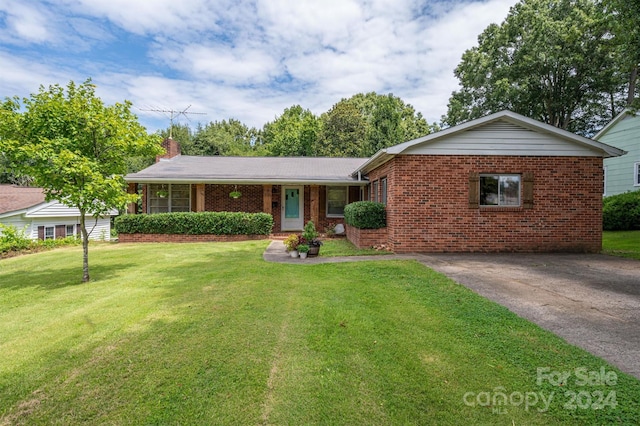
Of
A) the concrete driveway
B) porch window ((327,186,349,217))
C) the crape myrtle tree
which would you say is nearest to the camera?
the concrete driveway

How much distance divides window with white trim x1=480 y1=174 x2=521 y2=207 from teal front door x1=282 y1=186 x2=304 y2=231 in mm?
8021

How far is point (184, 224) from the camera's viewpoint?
12.8 meters

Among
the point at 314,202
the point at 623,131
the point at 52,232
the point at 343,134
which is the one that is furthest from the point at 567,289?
the point at 343,134

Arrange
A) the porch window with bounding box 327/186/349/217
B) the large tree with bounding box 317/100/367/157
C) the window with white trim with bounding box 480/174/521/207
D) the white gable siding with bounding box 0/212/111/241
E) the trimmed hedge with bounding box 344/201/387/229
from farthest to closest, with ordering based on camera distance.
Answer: the large tree with bounding box 317/100/367/157 < the white gable siding with bounding box 0/212/111/241 < the porch window with bounding box 327/186/349/217 < the trimmed hedge with bounding box 344/201/387/229 < the window with white trim with bounding box 480/174/521/207

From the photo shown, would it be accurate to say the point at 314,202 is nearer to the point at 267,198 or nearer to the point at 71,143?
the point at 267,198

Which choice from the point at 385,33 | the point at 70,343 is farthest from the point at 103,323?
the point at 385,33

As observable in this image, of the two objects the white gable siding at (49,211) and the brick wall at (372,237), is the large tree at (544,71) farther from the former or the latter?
the white gable siding at (49,211)

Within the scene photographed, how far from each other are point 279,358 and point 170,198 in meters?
13.4

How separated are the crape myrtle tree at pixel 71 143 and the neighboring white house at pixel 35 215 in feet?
40.7

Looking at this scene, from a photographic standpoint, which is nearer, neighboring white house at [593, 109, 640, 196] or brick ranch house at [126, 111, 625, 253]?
brick ranch house at [126, 111, 625, 253]

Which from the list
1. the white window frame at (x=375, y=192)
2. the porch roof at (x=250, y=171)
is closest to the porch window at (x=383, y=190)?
the white window frame at (x=375, y=192)

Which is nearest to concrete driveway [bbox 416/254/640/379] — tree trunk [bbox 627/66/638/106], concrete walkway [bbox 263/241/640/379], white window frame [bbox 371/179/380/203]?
concrete walkway [bbox 263/241/640/379]

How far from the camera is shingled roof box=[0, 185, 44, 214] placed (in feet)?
55.8

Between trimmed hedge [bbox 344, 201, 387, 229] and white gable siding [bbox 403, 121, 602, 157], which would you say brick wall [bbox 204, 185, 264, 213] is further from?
white gable siding [bbox 403, 121, 602, 157]
